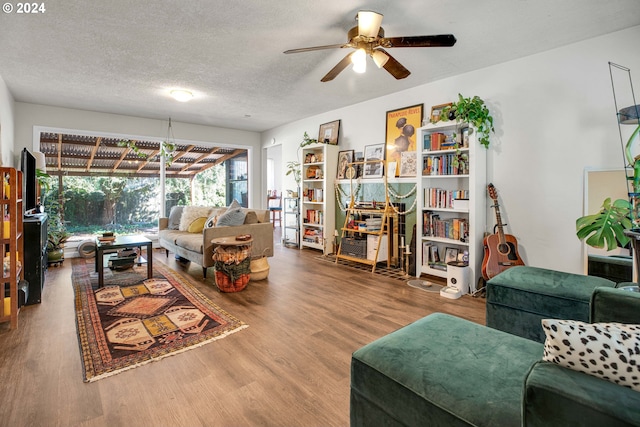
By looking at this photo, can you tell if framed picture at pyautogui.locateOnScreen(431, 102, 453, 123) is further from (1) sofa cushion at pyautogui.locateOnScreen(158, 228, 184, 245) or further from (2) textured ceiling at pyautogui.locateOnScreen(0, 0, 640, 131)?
(1) sofa cushion at pyautogui.locateOnScreen(158, 228, 184, 245)

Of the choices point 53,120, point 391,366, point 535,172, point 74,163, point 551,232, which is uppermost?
point 53,120

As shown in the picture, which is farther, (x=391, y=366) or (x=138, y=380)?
(x=138, y=380)

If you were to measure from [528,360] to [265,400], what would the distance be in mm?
1269

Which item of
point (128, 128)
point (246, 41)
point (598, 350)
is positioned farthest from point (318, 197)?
point (598, 350)

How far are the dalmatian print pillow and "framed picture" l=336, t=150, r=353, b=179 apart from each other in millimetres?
4549

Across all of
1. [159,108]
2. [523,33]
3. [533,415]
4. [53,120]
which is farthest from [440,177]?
[53,120]

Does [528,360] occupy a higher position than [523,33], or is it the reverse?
[523,33]

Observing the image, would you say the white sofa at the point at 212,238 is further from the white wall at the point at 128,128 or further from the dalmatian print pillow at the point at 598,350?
the dalmatian print pillow at the point at 598,350

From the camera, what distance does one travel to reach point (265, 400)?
1.67 m

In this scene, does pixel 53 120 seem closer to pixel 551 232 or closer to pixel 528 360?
pixel 528 360

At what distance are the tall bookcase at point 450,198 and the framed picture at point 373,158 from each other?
2.85ft

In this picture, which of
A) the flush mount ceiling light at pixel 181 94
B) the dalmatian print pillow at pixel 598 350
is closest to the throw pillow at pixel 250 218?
the flush mount ceiling light at pixel 181 94

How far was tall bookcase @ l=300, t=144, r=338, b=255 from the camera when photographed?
17.9 feet

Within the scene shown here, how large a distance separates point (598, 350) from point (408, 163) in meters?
3.81
